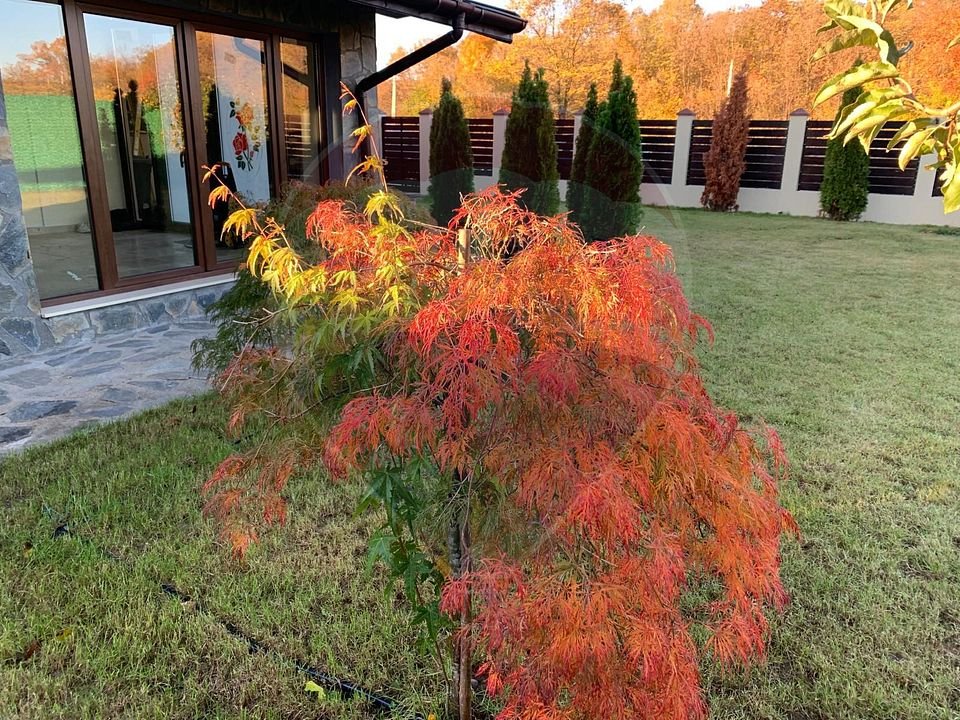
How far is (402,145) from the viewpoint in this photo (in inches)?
614

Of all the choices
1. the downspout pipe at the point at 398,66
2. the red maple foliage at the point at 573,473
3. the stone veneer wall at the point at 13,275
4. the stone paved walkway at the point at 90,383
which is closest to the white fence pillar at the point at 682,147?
the downspout pipe at the point at 398,66

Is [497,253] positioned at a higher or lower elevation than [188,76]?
lower

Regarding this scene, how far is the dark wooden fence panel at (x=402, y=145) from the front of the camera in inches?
592

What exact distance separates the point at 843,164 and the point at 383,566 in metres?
12.5

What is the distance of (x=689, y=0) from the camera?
22.9 m

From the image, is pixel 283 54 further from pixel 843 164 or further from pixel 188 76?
pixel 843 164

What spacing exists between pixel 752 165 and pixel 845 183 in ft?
6.79

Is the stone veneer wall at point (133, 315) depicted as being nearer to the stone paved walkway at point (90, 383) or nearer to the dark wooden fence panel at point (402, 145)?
the stone paved walkway at point (90, 383)

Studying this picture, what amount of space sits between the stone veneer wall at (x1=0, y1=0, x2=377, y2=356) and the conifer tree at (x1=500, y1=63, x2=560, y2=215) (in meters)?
3.17

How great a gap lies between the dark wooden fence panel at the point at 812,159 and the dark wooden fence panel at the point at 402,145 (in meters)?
7.79

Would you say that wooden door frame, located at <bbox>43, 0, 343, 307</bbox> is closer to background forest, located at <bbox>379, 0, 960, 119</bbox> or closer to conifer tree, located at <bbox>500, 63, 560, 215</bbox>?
conifer tree, located at <bbox>500, 63, 560, 215</bbox>

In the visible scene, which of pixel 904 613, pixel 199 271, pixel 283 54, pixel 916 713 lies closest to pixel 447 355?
pixel 916 713

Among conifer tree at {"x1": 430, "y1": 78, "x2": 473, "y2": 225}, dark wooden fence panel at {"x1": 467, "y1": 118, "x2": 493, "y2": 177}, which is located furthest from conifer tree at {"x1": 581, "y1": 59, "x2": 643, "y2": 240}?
dark wooden fence panel at {"x1": 467, "y1": 118, "x2": 493, "y2": 177}

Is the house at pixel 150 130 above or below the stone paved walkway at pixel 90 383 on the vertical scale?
above
